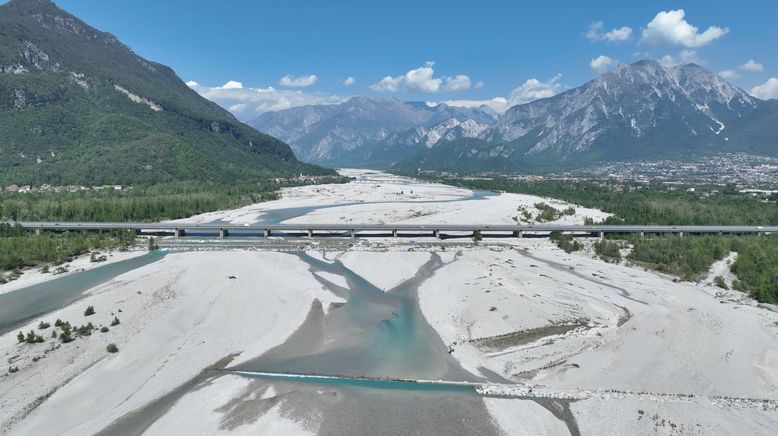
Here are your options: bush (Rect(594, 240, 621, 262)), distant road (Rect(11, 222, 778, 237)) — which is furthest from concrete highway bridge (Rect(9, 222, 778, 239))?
bush (Rect(594, 240, 621, 262))

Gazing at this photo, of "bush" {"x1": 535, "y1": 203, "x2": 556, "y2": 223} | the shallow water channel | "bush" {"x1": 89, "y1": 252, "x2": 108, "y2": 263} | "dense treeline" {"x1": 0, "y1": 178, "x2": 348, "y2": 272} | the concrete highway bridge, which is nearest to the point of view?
the shallow water channel

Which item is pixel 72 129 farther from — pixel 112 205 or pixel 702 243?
pixel 702 243

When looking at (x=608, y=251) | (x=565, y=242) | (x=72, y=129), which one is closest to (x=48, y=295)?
(x=565, y=242)

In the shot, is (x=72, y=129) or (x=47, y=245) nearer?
(x=47, y=245)

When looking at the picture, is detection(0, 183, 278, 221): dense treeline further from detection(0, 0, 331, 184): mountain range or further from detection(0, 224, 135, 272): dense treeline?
detection(0, 0, 331, 184): mountain range

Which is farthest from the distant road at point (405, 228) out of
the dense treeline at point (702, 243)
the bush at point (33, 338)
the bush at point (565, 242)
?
the bush at point (33, 338)

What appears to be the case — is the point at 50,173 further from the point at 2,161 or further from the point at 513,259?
the point at 513,259

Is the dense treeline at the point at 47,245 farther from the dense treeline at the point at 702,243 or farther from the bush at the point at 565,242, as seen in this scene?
the dense treeline at the point at 702,243
